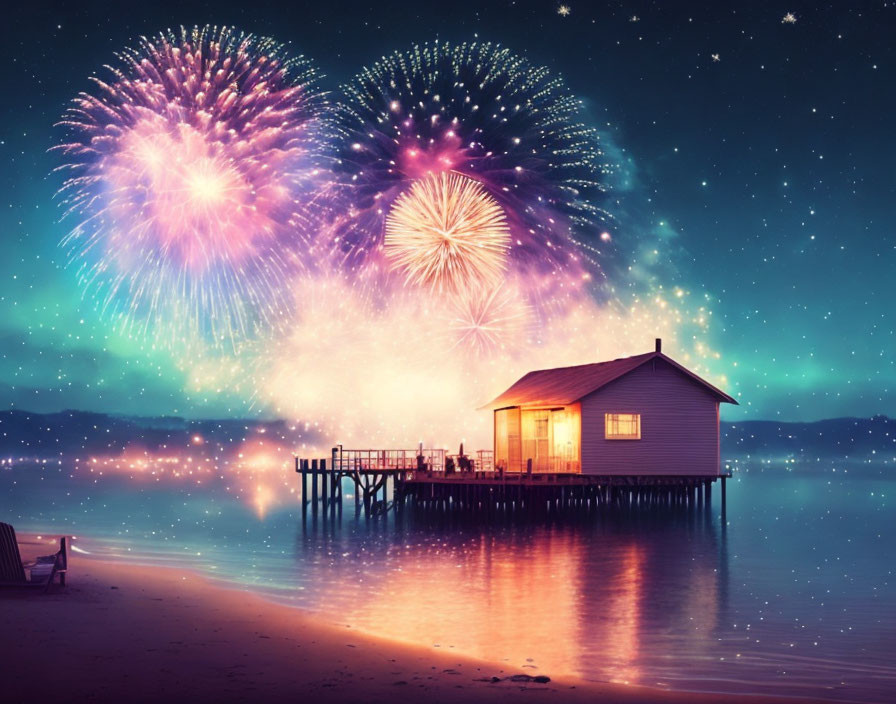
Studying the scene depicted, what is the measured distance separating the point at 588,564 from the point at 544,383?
23429 mm

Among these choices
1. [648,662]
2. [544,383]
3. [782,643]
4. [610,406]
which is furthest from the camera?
[544,383]

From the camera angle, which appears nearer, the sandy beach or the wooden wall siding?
the sandy beach

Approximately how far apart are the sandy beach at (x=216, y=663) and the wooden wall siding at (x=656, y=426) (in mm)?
29622

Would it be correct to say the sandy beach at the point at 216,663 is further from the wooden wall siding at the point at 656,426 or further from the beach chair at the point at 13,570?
the wooden wall siding at the point at 656,426

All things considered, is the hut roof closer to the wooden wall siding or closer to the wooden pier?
the wooden wall siding

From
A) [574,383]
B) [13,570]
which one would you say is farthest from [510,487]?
[13,570]

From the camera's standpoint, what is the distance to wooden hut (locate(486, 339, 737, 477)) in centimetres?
5053

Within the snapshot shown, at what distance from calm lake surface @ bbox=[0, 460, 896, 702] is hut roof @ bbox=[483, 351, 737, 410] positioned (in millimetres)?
6879

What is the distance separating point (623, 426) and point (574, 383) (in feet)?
14.1

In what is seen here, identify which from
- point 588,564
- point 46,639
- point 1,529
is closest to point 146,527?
point 588,564

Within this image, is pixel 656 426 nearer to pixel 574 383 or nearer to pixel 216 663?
pixel 574 383

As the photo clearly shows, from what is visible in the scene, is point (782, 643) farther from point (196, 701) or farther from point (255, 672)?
point (196, 701)

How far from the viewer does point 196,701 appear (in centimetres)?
1359

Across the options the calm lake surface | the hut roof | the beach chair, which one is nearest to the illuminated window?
the hut roof
